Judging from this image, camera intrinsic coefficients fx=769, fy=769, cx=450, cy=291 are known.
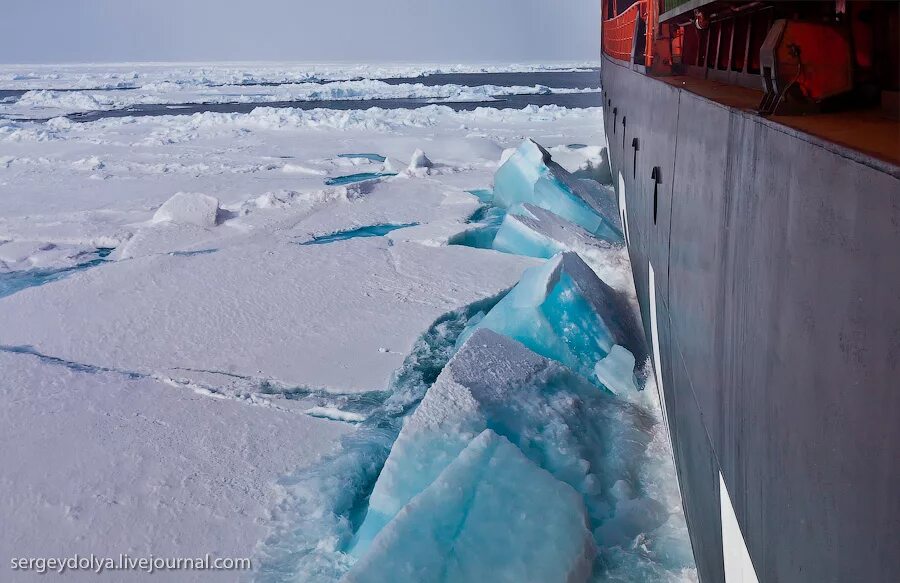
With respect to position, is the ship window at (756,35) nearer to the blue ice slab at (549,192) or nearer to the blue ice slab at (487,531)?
the blue ice slab at (487,531)

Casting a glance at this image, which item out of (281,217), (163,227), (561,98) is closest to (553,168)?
(281,217)

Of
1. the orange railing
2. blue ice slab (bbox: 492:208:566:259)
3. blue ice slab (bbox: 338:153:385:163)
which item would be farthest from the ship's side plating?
blue ice slab (bbox: 338:153:385:163)

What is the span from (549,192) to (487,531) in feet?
15.1

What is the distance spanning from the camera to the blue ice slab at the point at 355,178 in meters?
8.71

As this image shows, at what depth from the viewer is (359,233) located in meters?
6.25

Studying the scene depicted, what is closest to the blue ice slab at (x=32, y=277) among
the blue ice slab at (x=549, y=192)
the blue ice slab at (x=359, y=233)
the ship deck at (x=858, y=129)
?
the blue ice slab at (x=359, y=233)

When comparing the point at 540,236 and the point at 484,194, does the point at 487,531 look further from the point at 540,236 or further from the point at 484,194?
the point at 484,194

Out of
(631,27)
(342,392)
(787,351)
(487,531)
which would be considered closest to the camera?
(787,351)

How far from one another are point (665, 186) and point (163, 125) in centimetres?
1546

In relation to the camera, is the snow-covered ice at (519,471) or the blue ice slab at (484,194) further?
the blue ice slab at (484,194)

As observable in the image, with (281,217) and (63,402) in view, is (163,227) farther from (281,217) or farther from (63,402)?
(63,402)

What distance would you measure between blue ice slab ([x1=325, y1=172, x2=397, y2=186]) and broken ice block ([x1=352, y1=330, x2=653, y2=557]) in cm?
593

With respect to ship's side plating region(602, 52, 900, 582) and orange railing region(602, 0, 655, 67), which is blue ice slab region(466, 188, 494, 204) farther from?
ship's side plating region(602, 52, 900, 582)

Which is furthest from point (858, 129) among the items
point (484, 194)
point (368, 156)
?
point (368, 156)
